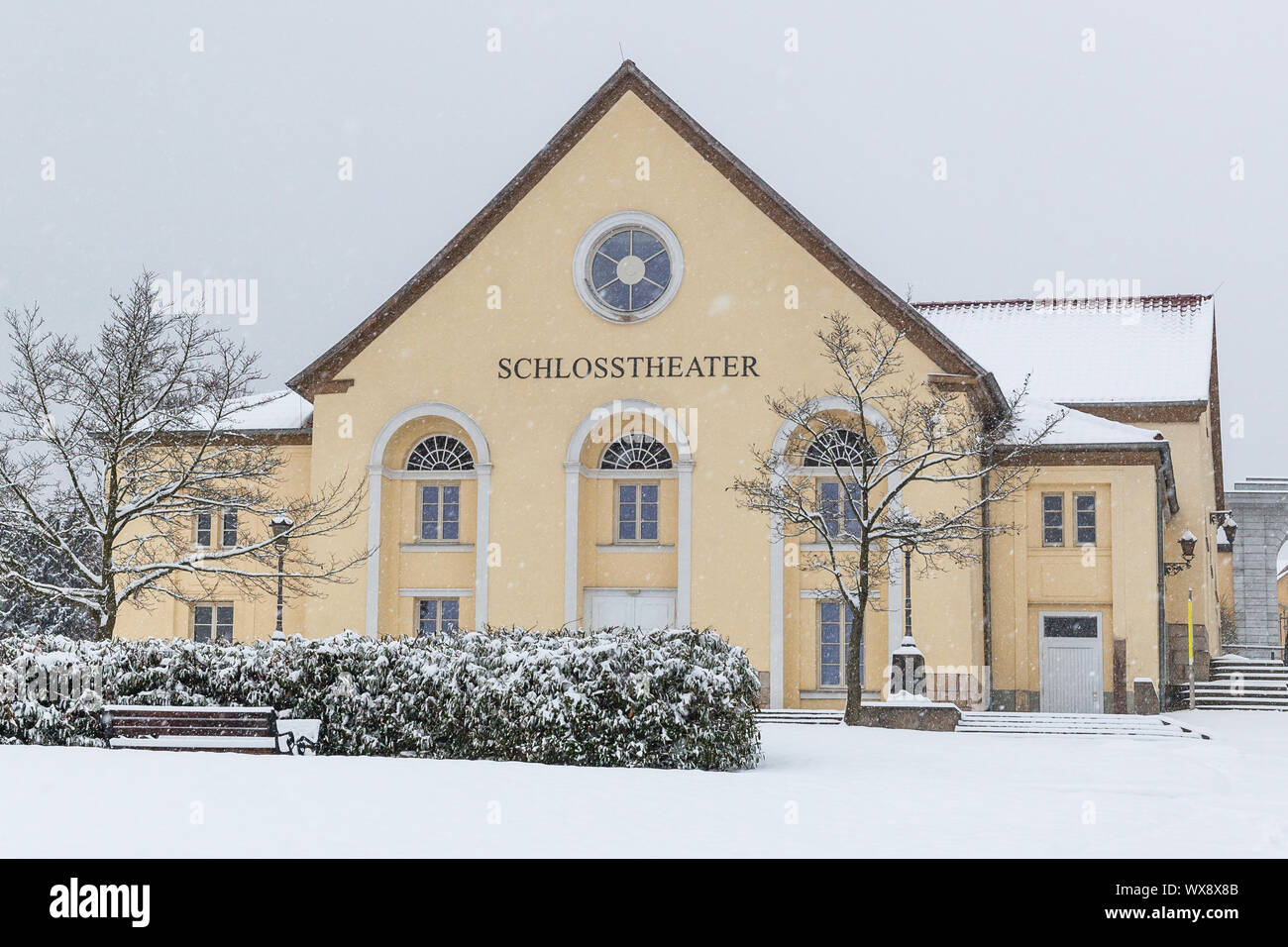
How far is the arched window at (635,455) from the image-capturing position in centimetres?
3058

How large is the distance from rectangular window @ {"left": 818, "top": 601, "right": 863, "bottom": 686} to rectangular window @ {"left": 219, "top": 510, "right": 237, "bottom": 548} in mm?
13295

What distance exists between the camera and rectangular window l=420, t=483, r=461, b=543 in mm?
31359

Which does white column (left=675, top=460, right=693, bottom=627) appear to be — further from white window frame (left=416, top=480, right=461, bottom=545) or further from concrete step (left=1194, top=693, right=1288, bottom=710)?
concrete step (left=1194, top=693, right=1288, bottom=710)

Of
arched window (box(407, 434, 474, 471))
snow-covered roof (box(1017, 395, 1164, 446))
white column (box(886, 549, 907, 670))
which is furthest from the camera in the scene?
arched window (box(407, 434, 474, 471))

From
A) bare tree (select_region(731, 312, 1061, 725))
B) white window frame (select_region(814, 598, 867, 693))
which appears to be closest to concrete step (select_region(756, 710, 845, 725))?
bare tree (select_region(731, 312, 1061, 725))

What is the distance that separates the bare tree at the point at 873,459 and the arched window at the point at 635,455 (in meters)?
2.09

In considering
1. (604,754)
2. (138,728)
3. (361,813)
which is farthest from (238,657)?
(361,813)

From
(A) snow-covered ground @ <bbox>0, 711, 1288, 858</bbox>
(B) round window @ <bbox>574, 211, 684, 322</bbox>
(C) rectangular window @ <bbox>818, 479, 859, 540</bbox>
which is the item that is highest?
(B) round window @ <bbox>574, 211, 684, 322</bbox>

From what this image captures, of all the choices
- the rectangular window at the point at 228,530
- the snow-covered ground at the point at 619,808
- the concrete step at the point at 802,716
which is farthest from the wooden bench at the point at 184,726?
the rectangular window at the point at 228,530

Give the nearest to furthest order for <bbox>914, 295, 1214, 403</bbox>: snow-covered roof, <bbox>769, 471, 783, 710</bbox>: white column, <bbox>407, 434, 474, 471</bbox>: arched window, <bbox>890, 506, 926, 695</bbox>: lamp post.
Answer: <bbox>890, 506, 926, 695</bbox>: lamp post → <bbox>769, 471, 783, 710</bbox>: white column → <bbox>407, 434, 474, 471</bbox>: arched window → <bbox>914, 295, 1214, 403</bbox>: snow-covered roof

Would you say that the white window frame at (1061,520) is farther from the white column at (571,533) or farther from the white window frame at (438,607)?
the white window frame at (438,607)

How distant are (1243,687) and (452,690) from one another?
25.3 metres

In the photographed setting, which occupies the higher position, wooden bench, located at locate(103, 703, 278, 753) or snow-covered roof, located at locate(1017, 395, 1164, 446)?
snow-covered roof, located at locate(1017, 395, 1164, 446)
